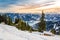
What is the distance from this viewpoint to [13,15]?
2.34m

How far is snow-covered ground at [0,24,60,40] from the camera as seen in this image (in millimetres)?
2260

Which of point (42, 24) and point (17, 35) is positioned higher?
point (42, 24)

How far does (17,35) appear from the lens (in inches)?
90.2

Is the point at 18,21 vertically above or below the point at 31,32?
above

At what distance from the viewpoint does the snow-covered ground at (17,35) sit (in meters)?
2.26

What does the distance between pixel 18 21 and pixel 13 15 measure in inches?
4.6

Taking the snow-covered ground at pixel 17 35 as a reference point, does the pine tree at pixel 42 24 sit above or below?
above

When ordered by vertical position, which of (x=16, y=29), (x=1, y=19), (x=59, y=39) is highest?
(x=1, y=19)

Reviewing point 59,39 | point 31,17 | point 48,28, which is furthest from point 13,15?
point 59,39

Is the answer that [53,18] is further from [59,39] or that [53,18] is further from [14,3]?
[14,3]

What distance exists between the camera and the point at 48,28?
229 centimetres

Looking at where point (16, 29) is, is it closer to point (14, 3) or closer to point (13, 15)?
point (13, 15)

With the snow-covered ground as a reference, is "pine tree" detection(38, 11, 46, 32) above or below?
above

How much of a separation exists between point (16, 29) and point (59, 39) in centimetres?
64
